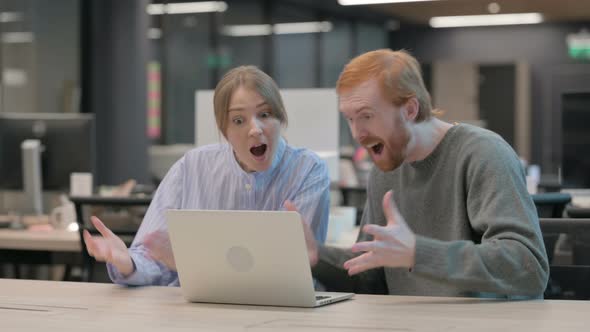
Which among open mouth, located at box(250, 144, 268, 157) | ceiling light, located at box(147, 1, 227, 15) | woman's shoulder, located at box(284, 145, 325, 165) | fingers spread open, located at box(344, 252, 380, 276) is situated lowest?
fingers spread open, located at box(344, 252, 380, 276)

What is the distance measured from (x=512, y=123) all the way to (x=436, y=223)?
1378cm

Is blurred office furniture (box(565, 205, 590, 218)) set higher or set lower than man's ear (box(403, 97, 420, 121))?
lower

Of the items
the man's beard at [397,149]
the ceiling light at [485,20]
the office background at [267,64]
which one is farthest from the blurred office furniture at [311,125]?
the ceiling light at [485,20]

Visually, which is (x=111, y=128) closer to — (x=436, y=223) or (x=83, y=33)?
(x=83, y=33)

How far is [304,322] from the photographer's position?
1921 mm

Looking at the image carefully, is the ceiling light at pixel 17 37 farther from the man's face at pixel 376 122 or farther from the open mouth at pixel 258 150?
the man's face at pixel 376 122

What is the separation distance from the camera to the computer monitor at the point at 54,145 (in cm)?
532

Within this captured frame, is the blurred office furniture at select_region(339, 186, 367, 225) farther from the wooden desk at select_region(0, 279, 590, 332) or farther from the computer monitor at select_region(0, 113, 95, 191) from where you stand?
the wooden desk at select_region(0, 279, 590, 332)

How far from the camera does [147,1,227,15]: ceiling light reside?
37.0 ft

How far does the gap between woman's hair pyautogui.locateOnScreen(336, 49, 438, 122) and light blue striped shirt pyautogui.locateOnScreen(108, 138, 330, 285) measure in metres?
0.48

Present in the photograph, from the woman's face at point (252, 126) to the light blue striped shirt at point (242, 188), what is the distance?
0.20 ft

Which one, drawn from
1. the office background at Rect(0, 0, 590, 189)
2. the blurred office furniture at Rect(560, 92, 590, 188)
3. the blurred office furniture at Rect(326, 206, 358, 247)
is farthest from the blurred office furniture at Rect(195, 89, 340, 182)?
the blurred office furniture at Rect(560, 92, 590, 188)

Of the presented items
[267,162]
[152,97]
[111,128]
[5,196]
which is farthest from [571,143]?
[267,162]

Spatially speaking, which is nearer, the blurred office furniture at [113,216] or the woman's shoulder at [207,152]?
the woman's shoulder at [207,152]
